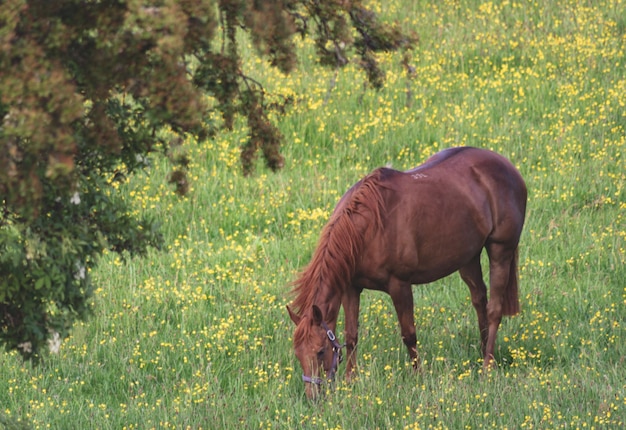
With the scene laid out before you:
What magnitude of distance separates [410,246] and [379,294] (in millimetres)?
2228

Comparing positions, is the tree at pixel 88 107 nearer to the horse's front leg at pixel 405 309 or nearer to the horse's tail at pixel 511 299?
the horse's front leg at pixel 405 309

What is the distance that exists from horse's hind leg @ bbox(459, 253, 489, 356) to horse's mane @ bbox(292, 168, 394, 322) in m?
1.67

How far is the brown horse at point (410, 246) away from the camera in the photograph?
7.98 m

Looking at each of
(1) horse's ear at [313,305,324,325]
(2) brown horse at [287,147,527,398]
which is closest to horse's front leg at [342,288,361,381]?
(2) brown horse at [287,147,527,398]

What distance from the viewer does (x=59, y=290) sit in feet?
17.8

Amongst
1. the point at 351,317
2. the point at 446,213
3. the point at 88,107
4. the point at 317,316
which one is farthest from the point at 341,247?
the point at 88,107

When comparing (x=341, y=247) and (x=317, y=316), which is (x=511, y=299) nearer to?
(x=341, y=247)

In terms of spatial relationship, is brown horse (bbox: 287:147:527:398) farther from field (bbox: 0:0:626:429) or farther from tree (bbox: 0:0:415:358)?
tree (bbox: 0:0:415:358)

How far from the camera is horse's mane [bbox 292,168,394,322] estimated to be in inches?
314

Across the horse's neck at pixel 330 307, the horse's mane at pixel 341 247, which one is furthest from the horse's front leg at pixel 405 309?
the horse's neck at pixel 330 307

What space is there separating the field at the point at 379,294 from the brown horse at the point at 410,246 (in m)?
0.41

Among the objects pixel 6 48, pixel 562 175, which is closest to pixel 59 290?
pixel 6 48

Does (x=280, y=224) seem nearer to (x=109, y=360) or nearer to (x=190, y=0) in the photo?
(x=109, y=360)

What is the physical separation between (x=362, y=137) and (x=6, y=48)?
10.4 meters
